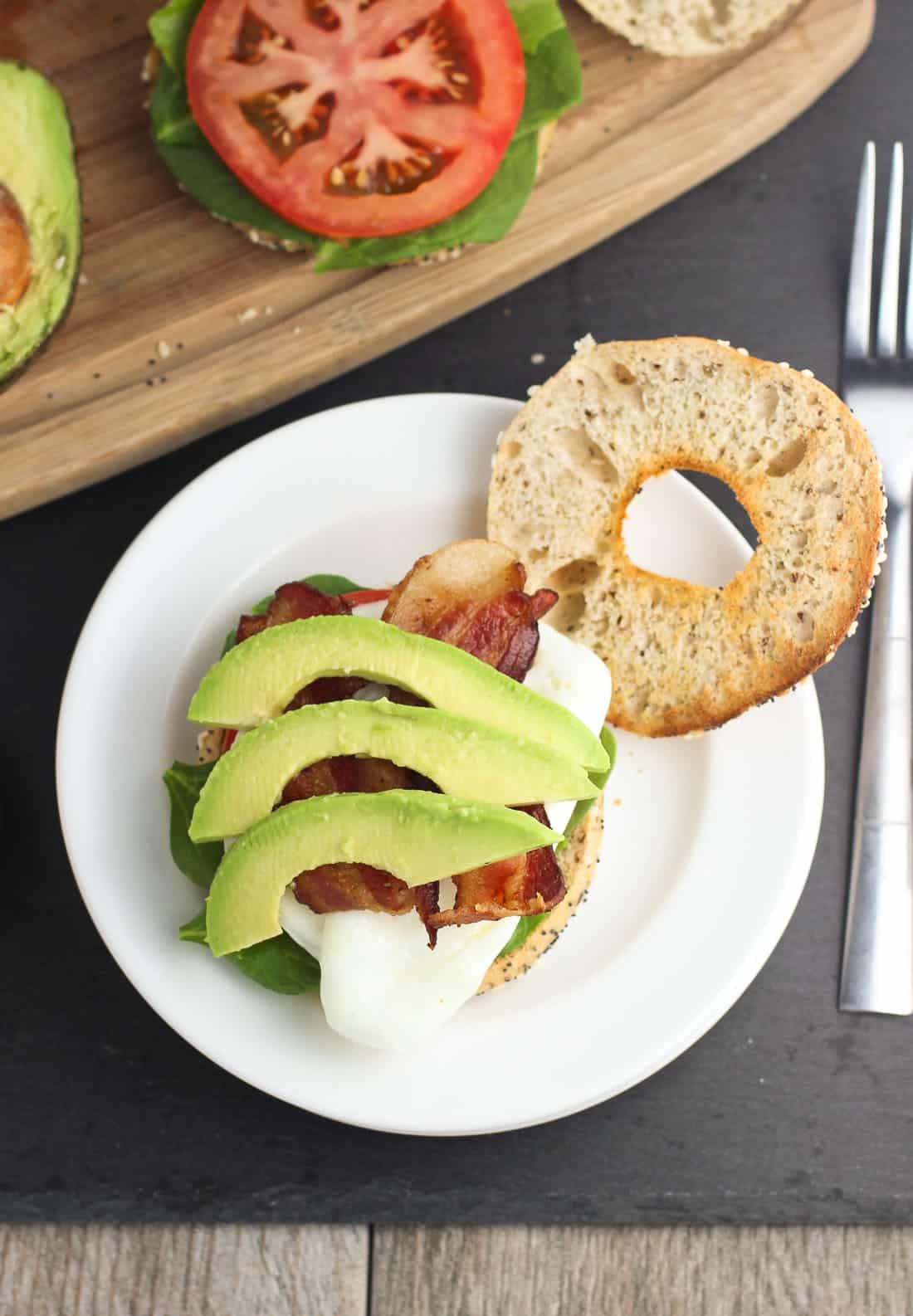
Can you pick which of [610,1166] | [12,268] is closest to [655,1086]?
[610,1166]

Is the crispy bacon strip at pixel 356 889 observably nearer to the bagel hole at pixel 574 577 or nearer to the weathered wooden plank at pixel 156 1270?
the bagel hole at pixel 574 577

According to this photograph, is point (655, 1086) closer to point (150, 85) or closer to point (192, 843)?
point (192, 843)

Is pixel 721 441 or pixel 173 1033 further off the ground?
pixel 721 441

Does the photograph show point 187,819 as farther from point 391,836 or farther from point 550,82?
point 550,82

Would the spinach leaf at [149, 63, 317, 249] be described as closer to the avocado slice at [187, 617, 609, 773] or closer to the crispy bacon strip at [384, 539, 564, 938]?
the crispy bacon strip at [384, 539, 564, 938]

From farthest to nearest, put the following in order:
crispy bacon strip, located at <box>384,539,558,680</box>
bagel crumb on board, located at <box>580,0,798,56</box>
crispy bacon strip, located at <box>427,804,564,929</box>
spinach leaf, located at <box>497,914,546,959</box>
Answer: bagel crumb on board, located at <box>580,0,798,56</box>
spinach leaf, located at <box>497,914,546,959</box>
crispy bacon strip, located at <box>384,539,558,680</box>
crispy bacon strip, located at <box>427,804,564,929</box>

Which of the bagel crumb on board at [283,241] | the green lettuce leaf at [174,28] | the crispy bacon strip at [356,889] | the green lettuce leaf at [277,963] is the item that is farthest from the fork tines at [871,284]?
the green lettuce leaf at [277,963]

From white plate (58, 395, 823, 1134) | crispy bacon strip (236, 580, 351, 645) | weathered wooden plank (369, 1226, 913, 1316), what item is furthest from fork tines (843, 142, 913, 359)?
weathered wooden plank (369, 1226, 913, 1316)
